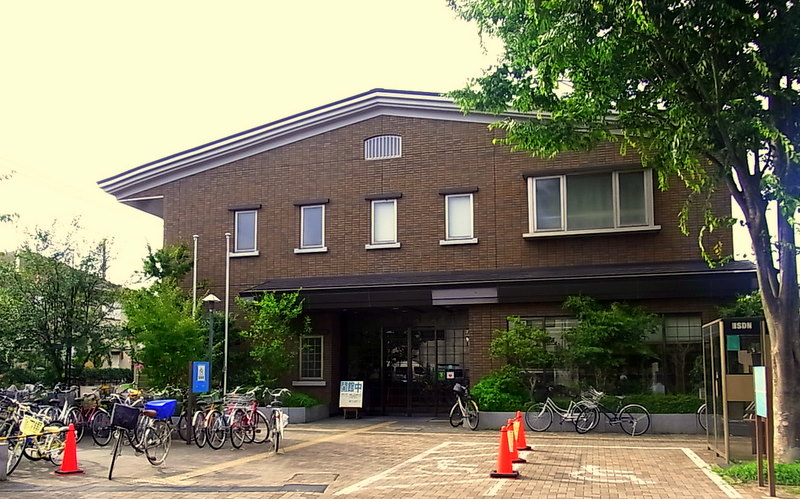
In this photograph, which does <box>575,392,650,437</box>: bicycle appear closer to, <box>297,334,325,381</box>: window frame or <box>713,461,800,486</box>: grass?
<box>713,461,800,486</box>: grass

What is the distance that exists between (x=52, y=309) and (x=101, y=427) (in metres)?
4.15

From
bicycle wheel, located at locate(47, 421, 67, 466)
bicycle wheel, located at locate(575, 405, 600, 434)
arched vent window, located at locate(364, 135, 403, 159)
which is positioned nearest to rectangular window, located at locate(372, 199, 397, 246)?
arched vent window, located at locate(364, 135, 403, 159)

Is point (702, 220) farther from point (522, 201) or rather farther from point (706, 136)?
point (706, 136)

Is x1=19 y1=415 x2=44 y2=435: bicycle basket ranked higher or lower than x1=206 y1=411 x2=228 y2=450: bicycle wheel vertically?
higher

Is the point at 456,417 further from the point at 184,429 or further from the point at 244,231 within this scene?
the point at 244,231

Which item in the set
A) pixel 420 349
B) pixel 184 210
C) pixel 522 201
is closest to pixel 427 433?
pixel 420 349

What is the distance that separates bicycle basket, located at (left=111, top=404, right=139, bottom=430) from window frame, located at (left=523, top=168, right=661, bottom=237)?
36.9 feet

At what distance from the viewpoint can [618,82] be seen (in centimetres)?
1270

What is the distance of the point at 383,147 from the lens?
2222cm

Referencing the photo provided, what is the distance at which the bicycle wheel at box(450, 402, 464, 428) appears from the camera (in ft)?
62.1

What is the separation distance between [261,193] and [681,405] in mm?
13046

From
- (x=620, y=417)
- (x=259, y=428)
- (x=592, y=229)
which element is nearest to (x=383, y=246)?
(x=592, y=229)

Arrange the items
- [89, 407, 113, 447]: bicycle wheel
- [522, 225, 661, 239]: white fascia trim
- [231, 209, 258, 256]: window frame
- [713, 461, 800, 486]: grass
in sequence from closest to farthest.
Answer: [713, 461, 800, 486]: grass
[89, 407, 113, 447]: bicycle wheel
[522, 225, 661, 239]: white fascia trim
[231, 209, 258, 256]: window frame

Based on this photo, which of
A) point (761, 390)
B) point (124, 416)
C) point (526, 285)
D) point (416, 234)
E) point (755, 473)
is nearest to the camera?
point (761, 390)
